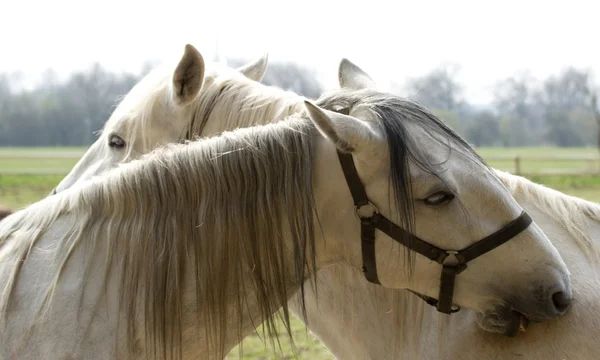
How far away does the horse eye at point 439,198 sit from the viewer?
2.08 m

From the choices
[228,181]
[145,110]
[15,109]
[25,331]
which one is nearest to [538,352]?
[228,181]

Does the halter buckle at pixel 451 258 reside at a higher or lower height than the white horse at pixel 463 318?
higher

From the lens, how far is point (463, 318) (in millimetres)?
2488

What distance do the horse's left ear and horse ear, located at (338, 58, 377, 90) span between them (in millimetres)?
716

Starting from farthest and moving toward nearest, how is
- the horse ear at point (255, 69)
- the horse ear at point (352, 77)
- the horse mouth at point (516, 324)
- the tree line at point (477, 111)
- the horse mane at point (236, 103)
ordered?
the tree line at point (477, 111) → the horse ear at point (255, 69) → the horse mane at point (236, 103) → the horse ear at point (352, 77) → the horse mouth at point (516, 324)

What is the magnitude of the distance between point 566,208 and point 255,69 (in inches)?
85.2

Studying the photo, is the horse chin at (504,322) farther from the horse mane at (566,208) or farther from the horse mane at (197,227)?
the horse mane at (197,227)

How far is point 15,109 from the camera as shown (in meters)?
46.9

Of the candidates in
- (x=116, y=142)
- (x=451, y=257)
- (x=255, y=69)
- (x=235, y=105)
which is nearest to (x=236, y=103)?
(x=235, y=105)

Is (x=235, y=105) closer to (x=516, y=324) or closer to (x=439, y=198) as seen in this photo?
(x=439, y=198)

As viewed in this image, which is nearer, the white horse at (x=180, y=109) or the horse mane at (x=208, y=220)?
the horse mane at (x=208, y=220)

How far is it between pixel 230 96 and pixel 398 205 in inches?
54.2

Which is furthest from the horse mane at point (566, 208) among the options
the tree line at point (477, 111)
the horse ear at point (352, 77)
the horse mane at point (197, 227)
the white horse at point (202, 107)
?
the tree line at point (477, 111)

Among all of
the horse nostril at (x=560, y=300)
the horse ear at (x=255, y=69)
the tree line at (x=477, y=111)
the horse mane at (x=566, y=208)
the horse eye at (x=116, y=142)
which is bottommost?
the tree line at (x=477, y=111)
